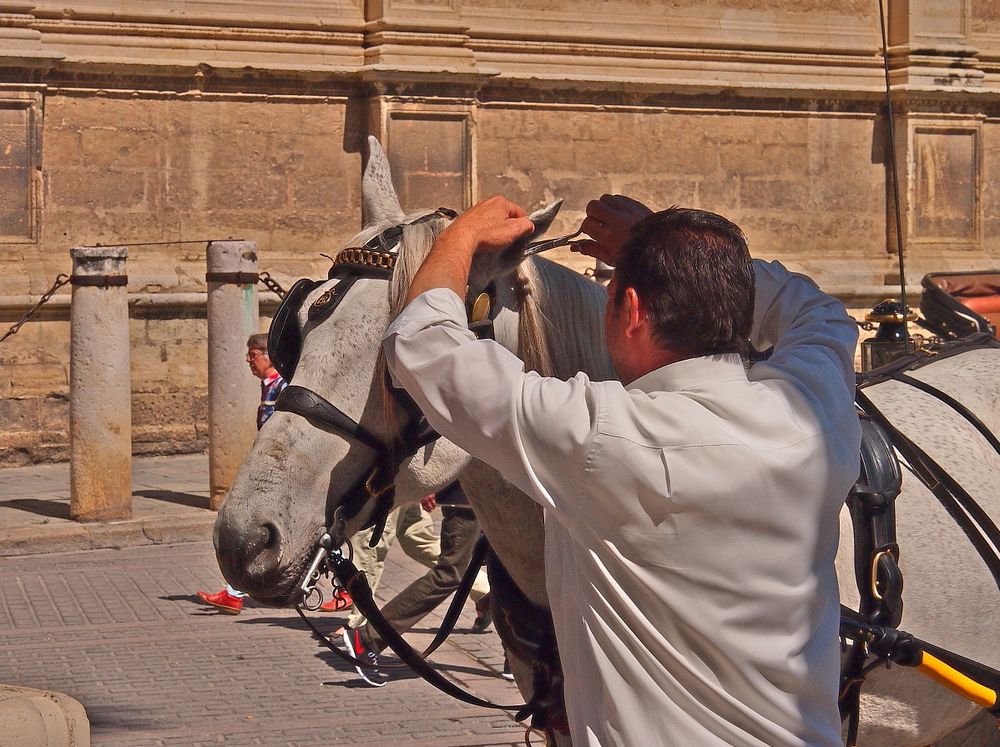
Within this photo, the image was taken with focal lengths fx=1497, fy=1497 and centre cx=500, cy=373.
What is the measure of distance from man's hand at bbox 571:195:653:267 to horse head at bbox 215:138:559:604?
182 millimetres

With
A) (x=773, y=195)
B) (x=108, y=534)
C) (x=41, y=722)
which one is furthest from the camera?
(x=773, y=195)

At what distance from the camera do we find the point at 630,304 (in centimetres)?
221

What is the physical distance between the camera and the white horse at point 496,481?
281 centimetres

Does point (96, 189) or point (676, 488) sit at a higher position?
point (96, 189)

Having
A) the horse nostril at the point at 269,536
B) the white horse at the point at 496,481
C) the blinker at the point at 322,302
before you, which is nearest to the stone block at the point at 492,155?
the white horse at the point at 496,481

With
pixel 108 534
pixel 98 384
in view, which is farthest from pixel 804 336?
pixel 98 384

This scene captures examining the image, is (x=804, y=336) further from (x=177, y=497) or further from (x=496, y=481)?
(x=177, y=497)

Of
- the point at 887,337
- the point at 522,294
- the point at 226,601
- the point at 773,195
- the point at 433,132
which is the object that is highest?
the point at 433,132

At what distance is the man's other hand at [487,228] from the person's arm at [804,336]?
0.45m

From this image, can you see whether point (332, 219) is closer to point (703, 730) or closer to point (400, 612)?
point (400, 612)

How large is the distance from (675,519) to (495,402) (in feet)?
0.99

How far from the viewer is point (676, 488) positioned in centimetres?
208

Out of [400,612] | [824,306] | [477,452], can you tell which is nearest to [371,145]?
[824,306]

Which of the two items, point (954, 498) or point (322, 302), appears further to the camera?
point (954, 498)
